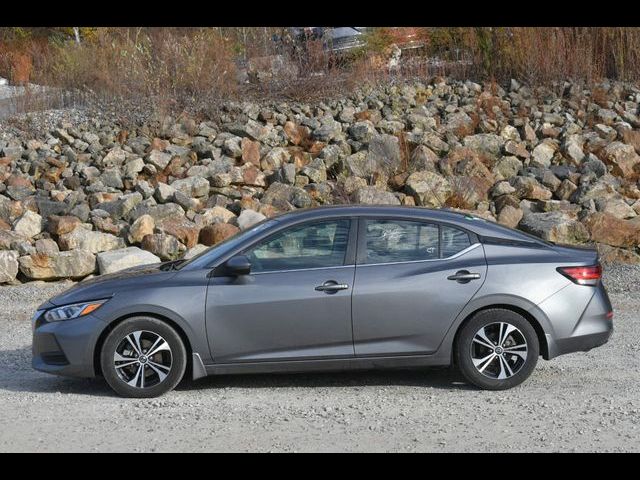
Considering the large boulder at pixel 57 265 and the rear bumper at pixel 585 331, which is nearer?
the rear bumper at pixel 585 331

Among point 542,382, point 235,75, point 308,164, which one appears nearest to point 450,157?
point 308,164

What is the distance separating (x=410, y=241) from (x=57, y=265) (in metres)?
7.08

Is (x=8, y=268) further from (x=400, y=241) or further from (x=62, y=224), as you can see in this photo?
(x=400, y=241)

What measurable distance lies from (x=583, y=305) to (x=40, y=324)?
14.1ft

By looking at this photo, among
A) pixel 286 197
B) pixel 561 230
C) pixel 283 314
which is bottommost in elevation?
pixel 561 230

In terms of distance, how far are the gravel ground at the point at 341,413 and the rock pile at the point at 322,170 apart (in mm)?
5541

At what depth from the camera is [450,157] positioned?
1809cm

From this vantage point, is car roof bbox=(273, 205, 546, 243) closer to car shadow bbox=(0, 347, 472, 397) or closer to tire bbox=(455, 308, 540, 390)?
tire bbox=(455, 308, 540, 390)

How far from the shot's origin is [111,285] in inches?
316

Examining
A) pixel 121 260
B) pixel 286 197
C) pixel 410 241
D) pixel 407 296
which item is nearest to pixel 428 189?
pixel 286 197

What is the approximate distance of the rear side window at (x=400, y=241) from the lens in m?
8.00

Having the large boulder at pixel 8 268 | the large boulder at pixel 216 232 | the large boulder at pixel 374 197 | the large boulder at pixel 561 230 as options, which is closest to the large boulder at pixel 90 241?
the large boulder at pixel 8 268

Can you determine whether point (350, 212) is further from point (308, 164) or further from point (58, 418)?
point (308, 164)

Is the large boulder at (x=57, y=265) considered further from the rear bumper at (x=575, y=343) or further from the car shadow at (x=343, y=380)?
the rear bumper at (x=575, y=343)
